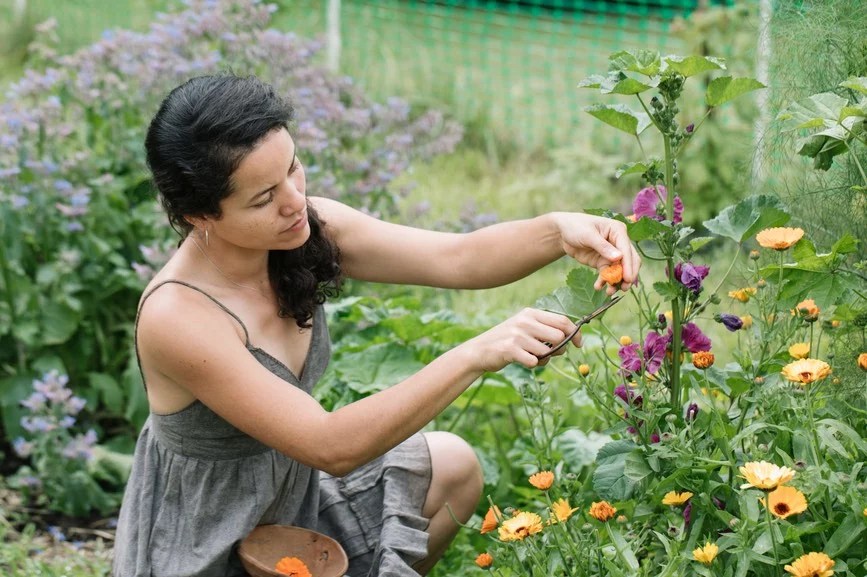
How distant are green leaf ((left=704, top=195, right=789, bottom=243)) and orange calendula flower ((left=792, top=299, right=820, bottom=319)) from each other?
132mm

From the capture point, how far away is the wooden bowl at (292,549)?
2002 millimetres

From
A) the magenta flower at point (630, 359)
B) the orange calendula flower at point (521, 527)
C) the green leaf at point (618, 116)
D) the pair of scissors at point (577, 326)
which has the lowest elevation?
the orange calendula flower at point (521, 527)

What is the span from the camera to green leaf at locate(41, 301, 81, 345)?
9.93 ft

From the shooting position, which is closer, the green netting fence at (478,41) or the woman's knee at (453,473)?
the woman's knee at (453,473)

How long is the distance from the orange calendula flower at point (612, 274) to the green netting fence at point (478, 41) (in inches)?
136

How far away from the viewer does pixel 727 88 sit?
1.65 meters

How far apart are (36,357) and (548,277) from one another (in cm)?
173

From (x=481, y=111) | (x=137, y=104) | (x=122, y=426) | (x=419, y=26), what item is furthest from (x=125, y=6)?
(x=122, y=426)

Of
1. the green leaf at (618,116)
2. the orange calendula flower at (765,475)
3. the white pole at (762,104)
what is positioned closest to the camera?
the orange calendula flower at (765,475)

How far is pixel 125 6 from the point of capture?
6.60 m

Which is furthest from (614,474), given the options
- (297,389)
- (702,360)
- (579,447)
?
(579,447)

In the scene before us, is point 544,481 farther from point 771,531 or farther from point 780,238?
point 780,238

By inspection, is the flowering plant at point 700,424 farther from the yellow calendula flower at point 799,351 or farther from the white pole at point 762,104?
the white pole at point 762,104

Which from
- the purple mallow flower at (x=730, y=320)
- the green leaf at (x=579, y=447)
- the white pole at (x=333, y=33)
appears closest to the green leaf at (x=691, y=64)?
the purple mallow flower at (x=730, y=320)
